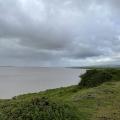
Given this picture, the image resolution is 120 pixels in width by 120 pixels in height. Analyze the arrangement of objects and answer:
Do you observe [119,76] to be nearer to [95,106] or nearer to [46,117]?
[95,106]

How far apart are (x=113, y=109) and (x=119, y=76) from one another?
87.5 feet

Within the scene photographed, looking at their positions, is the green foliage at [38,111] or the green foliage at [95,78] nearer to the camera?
the green foliage at [38,111]

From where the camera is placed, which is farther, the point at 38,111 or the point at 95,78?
the point at 95,78

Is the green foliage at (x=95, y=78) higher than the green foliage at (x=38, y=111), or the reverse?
the green foliage at (x=95, y=78)

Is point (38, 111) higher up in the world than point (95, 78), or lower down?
lower down

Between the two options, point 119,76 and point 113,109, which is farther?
point 119,76

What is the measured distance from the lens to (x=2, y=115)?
48.6ft

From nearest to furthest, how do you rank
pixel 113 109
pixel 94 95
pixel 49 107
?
pixel 49 107
pixel 113 109
pixel 94 95

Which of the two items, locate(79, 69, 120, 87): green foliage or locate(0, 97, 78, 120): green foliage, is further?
locate(79, 69, 120, 87): green foliage

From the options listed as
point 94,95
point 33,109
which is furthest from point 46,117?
point 94,95

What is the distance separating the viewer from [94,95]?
25656 mm

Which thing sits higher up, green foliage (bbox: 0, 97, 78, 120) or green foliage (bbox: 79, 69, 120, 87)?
green foliage (bbox: 79, 69, 120, 87)

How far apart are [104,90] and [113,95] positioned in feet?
8.97

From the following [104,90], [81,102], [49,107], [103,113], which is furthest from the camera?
[104,90]
